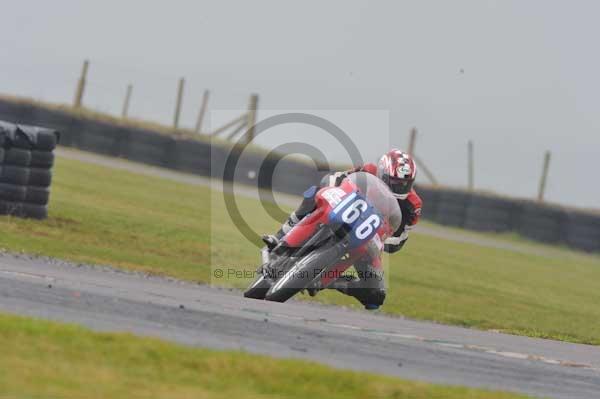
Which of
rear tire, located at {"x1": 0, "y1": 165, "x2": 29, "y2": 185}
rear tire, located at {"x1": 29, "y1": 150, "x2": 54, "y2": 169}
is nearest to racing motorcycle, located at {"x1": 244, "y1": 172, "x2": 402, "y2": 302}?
rear tire, located at {"x1": 0, "y1": 165, "x2": 29, "y2": 185}

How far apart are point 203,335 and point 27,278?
294cm

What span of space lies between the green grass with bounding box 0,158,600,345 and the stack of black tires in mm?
282

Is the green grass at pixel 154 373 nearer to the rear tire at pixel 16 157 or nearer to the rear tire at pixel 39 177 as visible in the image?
the rear tire at pixel 16 157

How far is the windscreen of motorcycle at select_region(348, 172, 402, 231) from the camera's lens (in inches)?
425

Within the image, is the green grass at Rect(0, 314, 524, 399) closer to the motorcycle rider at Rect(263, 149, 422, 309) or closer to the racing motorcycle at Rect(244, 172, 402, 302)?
the racing motorcycle at Rect(244, 172, 402, 302)

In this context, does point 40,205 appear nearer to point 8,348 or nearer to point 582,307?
point 582,307

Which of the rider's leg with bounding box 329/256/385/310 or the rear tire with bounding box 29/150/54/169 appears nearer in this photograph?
the rider's leg with bounding box 329/256/385/310

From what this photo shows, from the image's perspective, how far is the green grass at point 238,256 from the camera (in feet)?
52.2

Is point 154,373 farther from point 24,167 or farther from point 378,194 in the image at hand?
point 24,167

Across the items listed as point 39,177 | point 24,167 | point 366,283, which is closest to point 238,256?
point 39,177

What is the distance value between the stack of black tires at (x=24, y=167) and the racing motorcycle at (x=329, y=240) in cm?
653

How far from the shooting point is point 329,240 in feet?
33.6

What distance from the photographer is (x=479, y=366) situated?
9.26 metres

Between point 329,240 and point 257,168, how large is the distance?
77.9 ft
